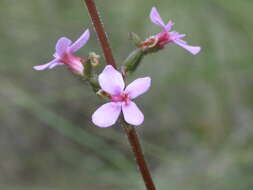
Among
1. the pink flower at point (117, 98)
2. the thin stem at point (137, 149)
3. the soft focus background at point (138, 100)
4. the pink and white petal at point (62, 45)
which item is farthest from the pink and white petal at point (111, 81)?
the soft focus background at point (138, 100)

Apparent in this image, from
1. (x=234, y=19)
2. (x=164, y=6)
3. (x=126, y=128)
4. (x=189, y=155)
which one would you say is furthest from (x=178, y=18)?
(x=126, y=128)

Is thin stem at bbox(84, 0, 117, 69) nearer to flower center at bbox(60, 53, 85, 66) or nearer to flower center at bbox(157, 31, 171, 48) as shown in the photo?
flower center at bbox(60, 53, 85, 66)

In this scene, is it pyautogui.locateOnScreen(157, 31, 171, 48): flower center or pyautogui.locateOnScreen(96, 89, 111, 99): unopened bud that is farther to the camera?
pyautogui.locateOnScreen(157, 31, 171, 48): flower center

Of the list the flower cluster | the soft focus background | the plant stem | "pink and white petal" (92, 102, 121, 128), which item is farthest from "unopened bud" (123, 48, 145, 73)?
the soft focus background

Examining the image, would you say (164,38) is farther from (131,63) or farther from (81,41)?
(81,41)

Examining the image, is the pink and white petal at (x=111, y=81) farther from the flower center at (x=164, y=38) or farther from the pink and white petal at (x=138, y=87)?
the flower center at (x=164, y=38)
